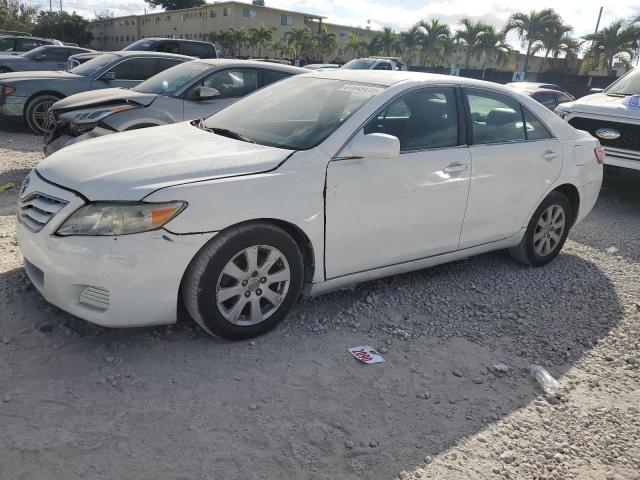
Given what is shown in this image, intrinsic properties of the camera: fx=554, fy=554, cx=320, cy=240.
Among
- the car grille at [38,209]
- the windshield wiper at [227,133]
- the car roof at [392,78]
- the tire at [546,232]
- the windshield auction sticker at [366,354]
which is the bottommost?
the windshield auction sticker at [366,354]

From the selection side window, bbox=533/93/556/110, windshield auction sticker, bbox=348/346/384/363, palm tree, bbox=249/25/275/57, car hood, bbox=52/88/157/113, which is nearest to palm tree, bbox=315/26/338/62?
palm tree, bbox=249/25/275/57

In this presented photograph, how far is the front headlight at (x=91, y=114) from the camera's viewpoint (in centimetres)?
650

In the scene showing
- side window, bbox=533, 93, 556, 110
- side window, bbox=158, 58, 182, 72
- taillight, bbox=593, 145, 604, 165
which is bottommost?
side window, bbox=533, 93, 556, 110

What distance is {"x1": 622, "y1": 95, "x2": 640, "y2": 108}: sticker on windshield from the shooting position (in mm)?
6977

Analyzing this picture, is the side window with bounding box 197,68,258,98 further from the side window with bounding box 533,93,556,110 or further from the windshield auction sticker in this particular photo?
the side window with bounding box 533,93,556,110

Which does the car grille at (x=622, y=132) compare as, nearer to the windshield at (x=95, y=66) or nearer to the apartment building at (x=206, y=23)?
the windshield at (x=95, y=66)

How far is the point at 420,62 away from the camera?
199ft

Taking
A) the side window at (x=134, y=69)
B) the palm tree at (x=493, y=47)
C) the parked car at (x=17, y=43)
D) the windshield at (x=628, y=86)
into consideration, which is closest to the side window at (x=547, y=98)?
the windshield at (x=628, y=86)

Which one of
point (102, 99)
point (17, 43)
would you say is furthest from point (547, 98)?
point (17, 43)

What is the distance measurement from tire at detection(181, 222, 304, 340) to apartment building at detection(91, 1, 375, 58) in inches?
2480

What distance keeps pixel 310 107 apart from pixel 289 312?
145cm

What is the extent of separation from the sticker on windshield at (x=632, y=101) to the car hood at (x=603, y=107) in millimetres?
34

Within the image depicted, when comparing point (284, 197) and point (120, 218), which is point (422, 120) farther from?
point (120, 218)

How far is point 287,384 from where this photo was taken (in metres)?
3.03
